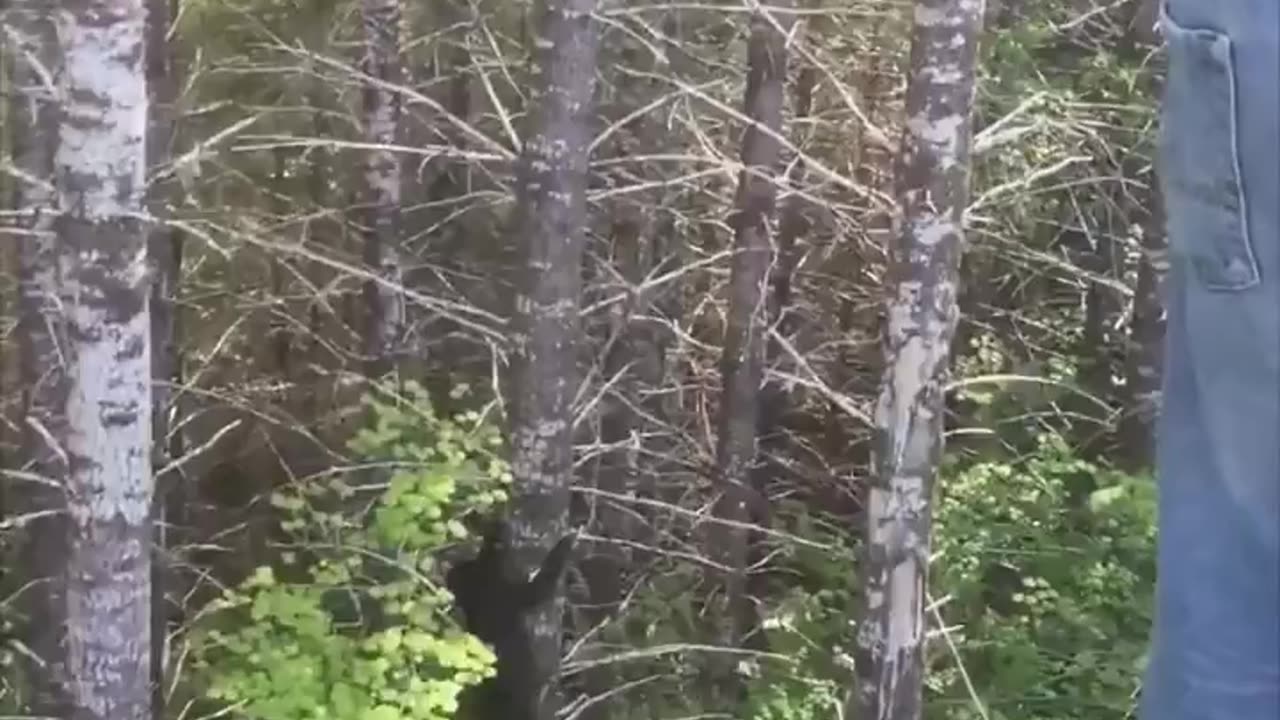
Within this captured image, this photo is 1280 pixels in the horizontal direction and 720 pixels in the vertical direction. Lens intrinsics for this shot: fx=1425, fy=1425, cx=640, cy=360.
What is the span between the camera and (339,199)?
6.97 metres

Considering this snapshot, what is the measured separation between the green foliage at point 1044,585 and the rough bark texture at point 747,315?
86 centimetres

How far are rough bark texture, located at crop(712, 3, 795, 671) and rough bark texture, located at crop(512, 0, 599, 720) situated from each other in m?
0.89

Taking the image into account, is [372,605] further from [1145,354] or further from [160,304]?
[1145,354]

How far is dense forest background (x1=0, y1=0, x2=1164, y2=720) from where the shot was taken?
421cm

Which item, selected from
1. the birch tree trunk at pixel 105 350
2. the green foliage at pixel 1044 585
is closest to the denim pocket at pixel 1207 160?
the birch tree trunk at pixel 105 350

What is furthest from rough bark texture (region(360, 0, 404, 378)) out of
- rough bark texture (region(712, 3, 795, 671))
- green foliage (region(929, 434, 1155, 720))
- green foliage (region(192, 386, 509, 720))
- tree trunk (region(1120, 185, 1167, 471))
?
tree trunk (region(1120, 185, 1167, 471))

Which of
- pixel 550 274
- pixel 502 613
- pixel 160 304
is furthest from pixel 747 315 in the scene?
pixel 160 304

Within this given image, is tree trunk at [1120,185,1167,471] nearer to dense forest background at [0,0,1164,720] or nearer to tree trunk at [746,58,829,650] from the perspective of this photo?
dense forest background at [0,0,1164,720]

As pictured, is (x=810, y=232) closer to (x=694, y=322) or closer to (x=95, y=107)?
(x=694, y=322)

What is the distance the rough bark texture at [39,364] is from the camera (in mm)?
3822

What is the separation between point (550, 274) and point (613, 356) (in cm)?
186

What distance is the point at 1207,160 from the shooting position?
2.66ft

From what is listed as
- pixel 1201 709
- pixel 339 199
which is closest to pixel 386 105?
pixel 339 199

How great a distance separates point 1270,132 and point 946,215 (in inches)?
112
